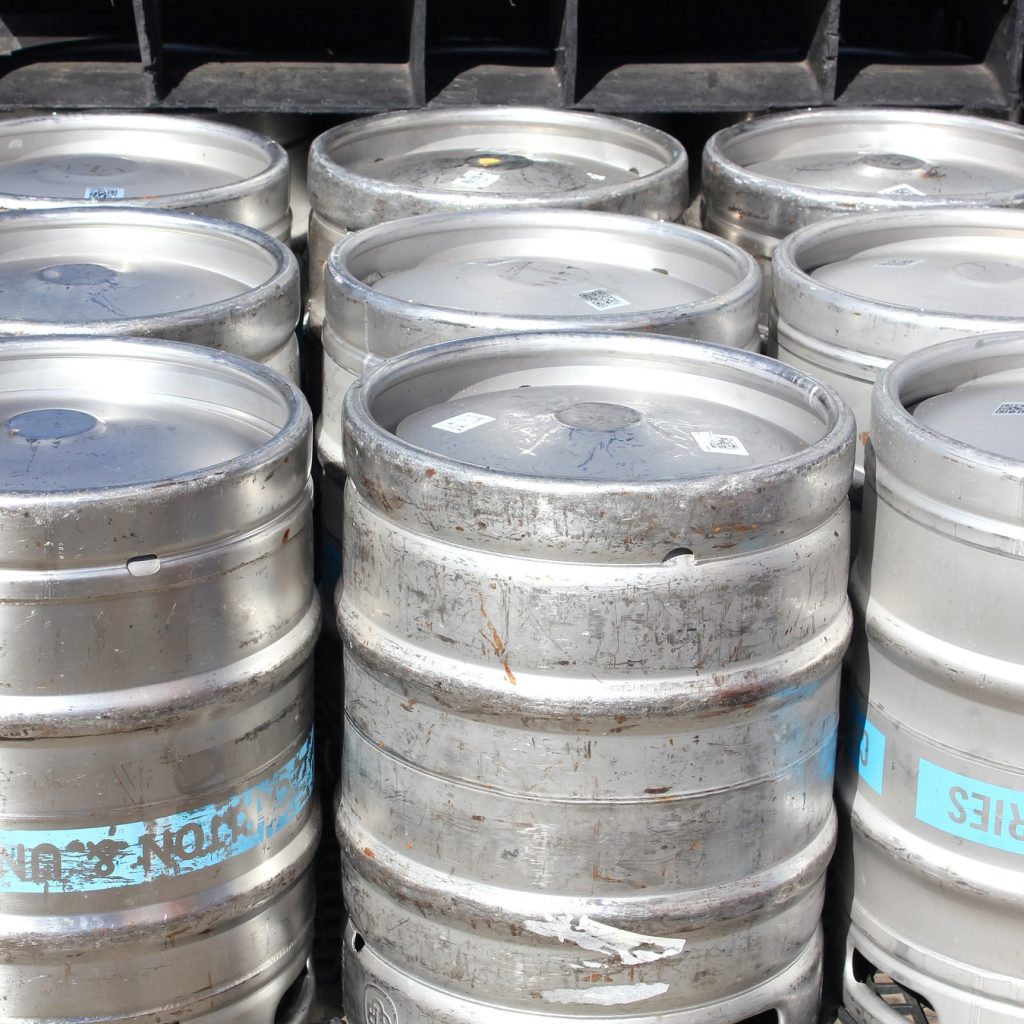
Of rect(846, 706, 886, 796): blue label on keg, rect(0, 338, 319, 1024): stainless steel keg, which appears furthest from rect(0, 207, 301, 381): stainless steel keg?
rect(846, 706, 886, 796): blue label on keg

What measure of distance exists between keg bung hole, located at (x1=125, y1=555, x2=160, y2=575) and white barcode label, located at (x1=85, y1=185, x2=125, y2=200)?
1.53 meters

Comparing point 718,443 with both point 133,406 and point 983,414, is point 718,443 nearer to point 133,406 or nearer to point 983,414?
point 983,414

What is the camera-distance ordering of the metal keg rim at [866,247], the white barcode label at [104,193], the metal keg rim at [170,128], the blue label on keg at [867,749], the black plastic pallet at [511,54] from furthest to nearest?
the black plastic pallet at [511,54]
the white barcode label at [104,193]
the metal keg rim at [170,128]
the metal keg rim at [866,247]
the blue label on keg at [867,749]

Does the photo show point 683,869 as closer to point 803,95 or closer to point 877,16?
point 803,95

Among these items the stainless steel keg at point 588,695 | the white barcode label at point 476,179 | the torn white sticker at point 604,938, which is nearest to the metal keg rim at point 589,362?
the stainless steel keg at point 588,695

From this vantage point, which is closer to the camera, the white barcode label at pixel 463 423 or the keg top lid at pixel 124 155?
the white barcode label at pixel 463 423

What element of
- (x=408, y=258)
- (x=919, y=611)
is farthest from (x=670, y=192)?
(x=919, y=611)

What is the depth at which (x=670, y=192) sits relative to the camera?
3.21 meters

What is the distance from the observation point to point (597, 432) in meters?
2.25

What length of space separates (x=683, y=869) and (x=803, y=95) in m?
2.22

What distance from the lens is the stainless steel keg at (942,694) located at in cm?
214

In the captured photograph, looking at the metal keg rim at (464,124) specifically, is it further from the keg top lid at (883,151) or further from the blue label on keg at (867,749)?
the blue label on keg at (867,749)

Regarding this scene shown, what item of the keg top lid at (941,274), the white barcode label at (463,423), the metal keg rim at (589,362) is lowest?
the white barcode label at (463,423)

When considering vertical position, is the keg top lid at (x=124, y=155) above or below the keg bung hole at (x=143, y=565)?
above
